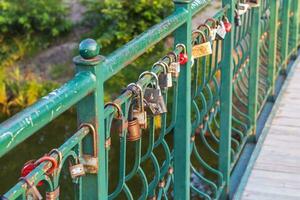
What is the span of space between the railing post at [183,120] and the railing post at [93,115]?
80 cm

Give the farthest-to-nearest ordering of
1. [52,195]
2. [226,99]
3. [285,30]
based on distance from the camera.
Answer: [285,30]
[226,99]
[52,195]

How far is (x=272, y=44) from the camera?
15.0 feet

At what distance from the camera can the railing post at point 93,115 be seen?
1.86m

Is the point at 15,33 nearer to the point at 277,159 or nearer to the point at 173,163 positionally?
the point at 277,159

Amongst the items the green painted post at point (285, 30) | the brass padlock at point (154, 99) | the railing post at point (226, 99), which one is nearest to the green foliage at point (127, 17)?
the green painted post at point (285, 30)

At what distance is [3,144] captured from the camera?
4.86ft

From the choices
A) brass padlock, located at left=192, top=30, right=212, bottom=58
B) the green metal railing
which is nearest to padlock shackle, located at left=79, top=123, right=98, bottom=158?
the green metal railing

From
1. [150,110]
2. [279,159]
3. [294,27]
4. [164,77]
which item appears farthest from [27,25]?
[150,110]

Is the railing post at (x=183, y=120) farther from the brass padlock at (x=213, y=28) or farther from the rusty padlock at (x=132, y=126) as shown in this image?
the rusty padlock at (x=132, y=126)

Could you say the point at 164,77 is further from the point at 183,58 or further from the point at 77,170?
the point at 77,170

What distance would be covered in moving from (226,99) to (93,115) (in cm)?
158

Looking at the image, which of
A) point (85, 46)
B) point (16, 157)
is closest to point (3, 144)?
point (85, 46)

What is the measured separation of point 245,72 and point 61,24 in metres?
7.50

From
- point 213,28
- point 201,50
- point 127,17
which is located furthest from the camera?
point 127,17
